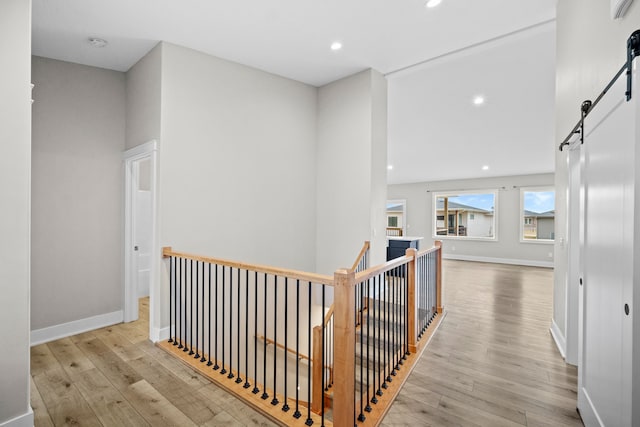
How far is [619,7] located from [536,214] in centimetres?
927

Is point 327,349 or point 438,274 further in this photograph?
point 438,274

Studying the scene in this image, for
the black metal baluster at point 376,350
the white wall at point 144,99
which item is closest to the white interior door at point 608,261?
the black metal baluster at point 376,350

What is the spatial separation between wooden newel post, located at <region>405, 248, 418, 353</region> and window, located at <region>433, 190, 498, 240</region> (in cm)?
822

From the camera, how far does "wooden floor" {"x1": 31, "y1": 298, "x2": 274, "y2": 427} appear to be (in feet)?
6.81

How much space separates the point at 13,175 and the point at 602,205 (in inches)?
131

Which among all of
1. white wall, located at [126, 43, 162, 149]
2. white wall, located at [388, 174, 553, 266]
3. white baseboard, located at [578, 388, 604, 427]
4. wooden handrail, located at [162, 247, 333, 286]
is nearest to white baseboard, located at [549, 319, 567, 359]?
white baseboard, located at [578, 388, 604, 427]

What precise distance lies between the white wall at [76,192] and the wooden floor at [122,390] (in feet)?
2.00

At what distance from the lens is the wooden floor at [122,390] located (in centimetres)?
208

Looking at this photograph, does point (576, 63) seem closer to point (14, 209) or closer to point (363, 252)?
point (363, 252)

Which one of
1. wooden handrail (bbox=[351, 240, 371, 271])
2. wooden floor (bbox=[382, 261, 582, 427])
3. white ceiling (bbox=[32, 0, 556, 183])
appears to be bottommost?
wooden floor (bbox=[382, 261, 582, 427])

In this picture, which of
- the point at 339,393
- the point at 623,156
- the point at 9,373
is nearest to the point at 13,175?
the point at 9,373

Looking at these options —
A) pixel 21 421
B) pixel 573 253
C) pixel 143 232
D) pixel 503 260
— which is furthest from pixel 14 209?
pixel 503 260

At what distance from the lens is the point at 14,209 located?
1.87 meters

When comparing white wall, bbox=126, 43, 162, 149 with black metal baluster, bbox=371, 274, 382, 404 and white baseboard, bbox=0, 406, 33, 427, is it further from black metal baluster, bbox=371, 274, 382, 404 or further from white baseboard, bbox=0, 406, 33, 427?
black metal baluster, bbox=371, 274, 382, 404
